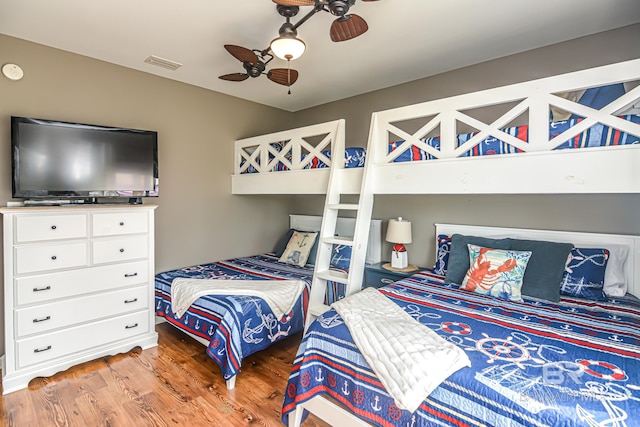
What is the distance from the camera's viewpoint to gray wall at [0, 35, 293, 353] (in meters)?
2.60

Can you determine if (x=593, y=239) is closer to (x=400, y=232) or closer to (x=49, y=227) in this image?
(x=400, y=232)

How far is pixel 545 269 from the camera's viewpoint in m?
2.32

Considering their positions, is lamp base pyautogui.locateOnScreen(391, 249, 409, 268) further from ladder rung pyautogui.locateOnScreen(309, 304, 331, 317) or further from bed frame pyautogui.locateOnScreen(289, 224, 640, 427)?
ladder rung pyautogui.locateOnScreen(309, 304, 331, 317)

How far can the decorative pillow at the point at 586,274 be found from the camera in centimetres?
225

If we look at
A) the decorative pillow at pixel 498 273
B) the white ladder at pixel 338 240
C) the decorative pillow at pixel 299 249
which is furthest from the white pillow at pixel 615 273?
the decorative pillow at pixel 299 249

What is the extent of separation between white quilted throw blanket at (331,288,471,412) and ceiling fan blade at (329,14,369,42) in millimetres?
1627

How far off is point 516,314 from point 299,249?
2261mm

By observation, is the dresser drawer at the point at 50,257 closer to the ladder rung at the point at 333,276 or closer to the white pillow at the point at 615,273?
the ladder rung at the point at 333,276

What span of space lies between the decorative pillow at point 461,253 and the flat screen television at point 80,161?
2684 mm

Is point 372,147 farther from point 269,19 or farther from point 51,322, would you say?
point 51,322

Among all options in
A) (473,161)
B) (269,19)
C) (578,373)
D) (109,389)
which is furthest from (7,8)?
(578,373)

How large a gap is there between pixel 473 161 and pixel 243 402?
212cm

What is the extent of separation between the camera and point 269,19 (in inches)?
89.1

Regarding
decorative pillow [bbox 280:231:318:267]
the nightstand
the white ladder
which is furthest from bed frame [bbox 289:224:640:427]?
decorative pillow [bbox 280:231:318:267]
